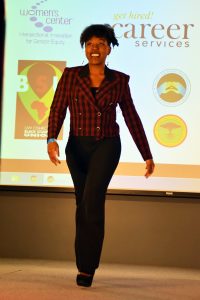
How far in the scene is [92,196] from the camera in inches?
85.3

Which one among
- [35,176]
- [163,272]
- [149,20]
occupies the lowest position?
[163,272]

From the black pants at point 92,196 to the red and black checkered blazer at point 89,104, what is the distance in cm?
5

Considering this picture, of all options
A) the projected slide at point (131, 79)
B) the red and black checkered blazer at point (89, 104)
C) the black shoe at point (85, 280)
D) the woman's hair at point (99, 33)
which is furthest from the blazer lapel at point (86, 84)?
the projected slide at point (131, 79)

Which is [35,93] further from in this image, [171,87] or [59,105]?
[59,105]

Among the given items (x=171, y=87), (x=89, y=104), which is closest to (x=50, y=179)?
(x=171, y=87)

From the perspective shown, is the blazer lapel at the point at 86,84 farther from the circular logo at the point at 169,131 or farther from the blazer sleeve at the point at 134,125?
the circular logo at the point at 169,131

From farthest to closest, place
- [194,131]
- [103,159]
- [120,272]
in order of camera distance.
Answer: [194,131]
[120,272]
[103,159]

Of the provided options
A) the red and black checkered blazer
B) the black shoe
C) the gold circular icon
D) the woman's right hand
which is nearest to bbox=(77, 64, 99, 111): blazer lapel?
the red and black checkered blazer

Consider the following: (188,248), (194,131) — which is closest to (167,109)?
(194,131)

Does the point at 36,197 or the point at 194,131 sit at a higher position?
the point at 194,131

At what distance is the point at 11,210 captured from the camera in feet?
11.4

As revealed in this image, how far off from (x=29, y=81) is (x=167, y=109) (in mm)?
939

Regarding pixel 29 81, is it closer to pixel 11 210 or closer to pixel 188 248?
pixel 11 210

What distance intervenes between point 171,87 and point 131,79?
270 mm
